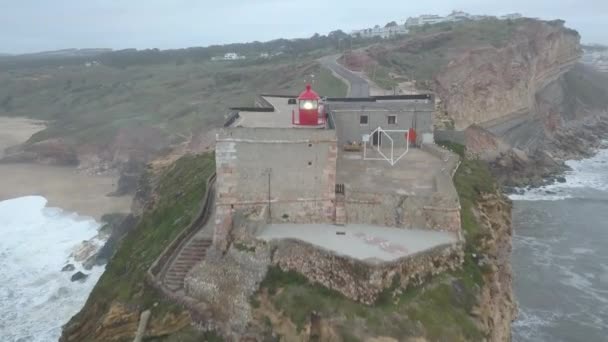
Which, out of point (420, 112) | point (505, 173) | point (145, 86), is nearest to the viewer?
point (420, 112)

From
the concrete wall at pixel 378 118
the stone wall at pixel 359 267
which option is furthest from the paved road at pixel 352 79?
the stone wall at pixel 359 267

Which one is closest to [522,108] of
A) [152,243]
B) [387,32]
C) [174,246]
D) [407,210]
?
[407,210]

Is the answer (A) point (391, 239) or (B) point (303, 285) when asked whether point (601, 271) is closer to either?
(A) point (391, 239)

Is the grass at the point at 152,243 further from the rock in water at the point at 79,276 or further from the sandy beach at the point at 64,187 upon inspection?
the sandy beach at the point at 64,187

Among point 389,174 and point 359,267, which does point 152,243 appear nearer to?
point 389,174

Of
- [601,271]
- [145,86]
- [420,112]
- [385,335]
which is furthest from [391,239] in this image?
[145,86]
